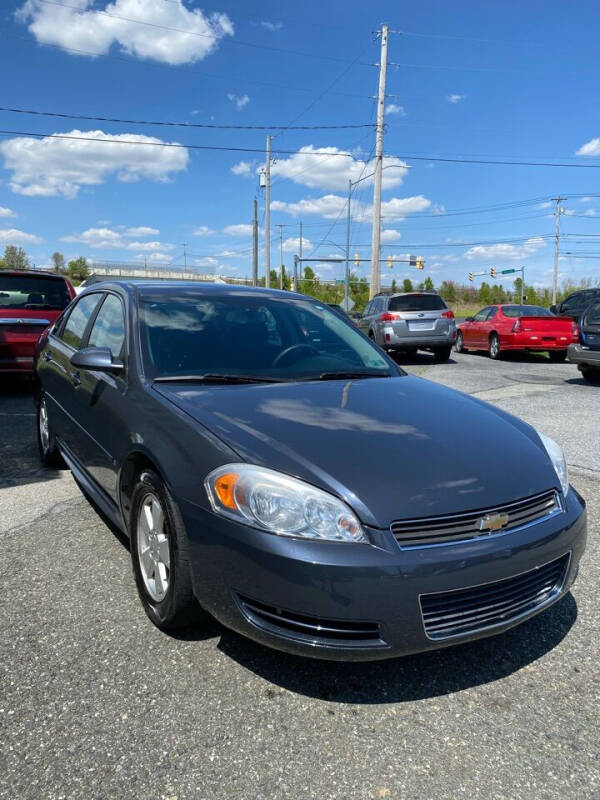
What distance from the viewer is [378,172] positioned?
84.6 feet

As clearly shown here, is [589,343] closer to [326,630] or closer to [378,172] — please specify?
[326,630]

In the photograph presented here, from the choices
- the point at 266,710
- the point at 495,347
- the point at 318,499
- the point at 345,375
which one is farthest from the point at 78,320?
the point at 495,347

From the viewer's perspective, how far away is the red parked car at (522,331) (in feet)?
48.3

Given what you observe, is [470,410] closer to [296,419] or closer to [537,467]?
[537,467]

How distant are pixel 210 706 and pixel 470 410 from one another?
5.76 ft

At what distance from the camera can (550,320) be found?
14797 mm

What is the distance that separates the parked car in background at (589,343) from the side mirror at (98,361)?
9.21 metres

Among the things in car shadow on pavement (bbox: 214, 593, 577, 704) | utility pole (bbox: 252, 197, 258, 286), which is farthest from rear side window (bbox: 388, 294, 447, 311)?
utility pole (bbox: 252, 197, 258, 286)

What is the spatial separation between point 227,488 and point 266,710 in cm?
79

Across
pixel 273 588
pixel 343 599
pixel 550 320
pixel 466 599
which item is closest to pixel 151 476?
pixel 273 588

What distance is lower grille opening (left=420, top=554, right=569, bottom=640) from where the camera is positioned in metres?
2.13

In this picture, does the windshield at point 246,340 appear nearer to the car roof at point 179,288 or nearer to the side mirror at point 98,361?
the car roof at point 179,288

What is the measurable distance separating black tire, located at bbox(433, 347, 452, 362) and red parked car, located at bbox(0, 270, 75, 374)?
28.2ft

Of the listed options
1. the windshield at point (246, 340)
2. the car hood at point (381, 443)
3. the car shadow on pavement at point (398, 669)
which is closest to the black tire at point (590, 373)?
the windshield at point (246, 340)
